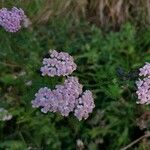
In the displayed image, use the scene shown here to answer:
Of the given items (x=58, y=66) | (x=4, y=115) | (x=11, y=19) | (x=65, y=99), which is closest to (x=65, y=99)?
(x=65, y=99)

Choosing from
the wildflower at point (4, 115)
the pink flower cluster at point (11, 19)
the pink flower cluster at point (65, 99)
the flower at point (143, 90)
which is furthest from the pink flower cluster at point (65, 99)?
the wildflower at point (4, 115)

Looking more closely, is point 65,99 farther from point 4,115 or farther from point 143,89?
point 4,115

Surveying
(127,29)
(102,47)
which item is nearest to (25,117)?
(102,47)

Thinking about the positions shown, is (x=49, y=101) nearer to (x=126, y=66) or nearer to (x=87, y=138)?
(x=87, y=138)

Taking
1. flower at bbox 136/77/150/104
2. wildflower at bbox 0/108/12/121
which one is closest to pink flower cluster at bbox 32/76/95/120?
flower at bbox 136/77/150/104

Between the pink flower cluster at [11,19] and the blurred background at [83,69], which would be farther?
the blurred background at [83,69]

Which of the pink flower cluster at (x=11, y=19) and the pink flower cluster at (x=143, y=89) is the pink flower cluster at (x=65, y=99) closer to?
the pink flower cluster at (x=143, y=89)

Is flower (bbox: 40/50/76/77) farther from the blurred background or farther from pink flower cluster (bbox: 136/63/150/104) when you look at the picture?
pink flower cluster (bbox: 136/63/150/104)
